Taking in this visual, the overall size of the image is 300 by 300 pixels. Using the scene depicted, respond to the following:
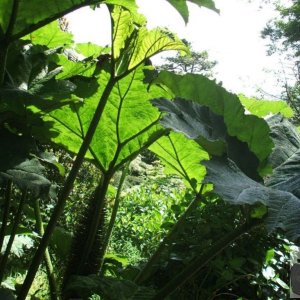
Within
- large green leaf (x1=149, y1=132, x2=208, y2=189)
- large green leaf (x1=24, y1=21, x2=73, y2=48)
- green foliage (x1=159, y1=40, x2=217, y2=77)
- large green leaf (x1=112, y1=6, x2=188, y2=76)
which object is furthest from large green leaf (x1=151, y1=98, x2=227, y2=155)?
green foliage (x1=159, y1=40, x2=217, y2=77)

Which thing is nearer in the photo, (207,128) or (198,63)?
(207,128)

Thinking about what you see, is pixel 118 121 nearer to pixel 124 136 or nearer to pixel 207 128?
pixel 124 136

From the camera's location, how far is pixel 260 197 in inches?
32.0

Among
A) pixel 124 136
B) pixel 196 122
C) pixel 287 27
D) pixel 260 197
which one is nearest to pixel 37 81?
pixel 196 122

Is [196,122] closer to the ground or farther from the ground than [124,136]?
closer to the ground

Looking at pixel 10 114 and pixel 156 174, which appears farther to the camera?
pixel 156 174

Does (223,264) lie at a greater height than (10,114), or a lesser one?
lesser

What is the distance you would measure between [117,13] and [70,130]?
0.56 meters

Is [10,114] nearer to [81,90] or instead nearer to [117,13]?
[81,90]

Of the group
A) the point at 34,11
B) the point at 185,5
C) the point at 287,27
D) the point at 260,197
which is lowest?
the point at 260,197

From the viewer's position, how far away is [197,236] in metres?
2.16

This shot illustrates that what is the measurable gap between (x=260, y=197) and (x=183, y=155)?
76 cm

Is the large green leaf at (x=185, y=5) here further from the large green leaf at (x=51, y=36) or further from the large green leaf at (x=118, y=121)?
the large green leaf at (x=51, y=36)

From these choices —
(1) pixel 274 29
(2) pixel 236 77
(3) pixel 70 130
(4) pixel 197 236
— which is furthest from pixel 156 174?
(2) pixel 236 77
